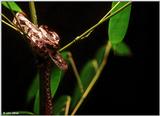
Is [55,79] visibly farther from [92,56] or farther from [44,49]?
[92,56]

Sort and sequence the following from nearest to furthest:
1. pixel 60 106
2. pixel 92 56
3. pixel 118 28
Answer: pixel 118 28 → pixel 60 106 → pixel 92 56

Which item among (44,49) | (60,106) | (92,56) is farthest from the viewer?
(92,56)

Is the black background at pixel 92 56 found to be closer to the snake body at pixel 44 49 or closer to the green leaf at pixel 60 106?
the green leaf at pixel 60 106

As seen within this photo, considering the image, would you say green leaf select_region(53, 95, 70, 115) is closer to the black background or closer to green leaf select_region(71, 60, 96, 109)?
green leaf select_region(71, 60, 96, 109)

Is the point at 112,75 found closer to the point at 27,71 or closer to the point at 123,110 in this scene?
the point at 123,110

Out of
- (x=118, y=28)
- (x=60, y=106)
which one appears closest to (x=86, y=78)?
(x=60, y=106)

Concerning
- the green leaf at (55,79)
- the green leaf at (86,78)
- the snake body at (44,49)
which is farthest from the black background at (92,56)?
the snake body at (44,49)

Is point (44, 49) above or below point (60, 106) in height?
above
